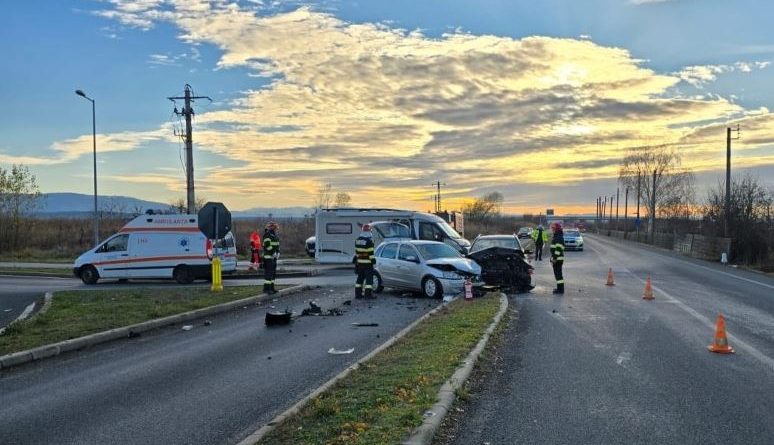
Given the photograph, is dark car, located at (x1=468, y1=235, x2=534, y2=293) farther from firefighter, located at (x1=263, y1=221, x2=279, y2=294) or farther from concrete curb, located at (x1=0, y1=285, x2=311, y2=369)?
concrete curb, located at (x1=0, y1=285, x2=311, y2=369)

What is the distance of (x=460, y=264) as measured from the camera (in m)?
17.8

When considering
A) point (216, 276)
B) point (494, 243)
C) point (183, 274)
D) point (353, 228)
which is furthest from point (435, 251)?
point (353, 228)

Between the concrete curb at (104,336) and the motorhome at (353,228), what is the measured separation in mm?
13472

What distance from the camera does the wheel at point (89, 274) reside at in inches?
950

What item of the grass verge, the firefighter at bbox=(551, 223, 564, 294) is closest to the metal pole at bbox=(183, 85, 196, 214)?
the grass verge

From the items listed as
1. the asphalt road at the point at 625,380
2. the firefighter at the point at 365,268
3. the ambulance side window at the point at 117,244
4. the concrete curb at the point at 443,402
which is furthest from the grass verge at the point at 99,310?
the asphalt road at the point at 625,380

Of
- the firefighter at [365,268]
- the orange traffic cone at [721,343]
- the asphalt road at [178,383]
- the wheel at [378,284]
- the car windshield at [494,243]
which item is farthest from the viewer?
the car windshield at [494,243]

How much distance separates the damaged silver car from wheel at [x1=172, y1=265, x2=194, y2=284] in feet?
26.7

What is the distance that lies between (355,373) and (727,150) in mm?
41016

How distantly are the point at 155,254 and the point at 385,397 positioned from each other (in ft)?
63.9

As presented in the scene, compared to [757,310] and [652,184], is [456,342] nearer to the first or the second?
[757,310]

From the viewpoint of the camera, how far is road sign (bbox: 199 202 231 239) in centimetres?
1830

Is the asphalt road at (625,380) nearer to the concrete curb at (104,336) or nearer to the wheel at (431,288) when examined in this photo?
the wheel at (431,288)

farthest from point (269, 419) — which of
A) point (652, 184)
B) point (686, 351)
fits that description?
point (652, 184)
